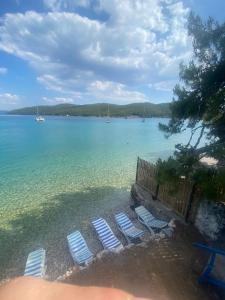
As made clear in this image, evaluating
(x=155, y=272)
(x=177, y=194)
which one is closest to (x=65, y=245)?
(x=155, y=272)

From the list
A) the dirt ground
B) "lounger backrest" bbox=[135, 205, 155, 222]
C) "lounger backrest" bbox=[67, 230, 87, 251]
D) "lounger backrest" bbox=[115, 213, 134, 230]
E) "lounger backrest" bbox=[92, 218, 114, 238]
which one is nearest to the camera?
the dirt ground

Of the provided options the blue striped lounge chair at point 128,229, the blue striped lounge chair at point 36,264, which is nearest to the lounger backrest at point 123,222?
the blue striped lounge chair at point 128,229

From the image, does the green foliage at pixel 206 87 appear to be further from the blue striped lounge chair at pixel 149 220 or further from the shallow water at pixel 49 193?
the shallow water at pixel 49 193

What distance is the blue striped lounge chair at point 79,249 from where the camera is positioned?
8.22 m

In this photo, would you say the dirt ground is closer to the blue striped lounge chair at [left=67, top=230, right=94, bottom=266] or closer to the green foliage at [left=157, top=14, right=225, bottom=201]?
the blue striped lounge chair at [left=67, top=230, right=94, bottom=266]

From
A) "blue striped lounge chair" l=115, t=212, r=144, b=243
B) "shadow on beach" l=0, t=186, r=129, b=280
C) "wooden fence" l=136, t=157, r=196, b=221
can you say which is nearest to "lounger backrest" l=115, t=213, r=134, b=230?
"blue striped lounge chair" l=115, t=212, r=144, b=243

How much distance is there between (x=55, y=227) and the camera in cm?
1126

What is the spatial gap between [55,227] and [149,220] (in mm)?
4600

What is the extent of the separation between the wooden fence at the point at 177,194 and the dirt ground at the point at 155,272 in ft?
4.82

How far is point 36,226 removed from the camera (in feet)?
37.0

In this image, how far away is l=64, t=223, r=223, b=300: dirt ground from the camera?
6.27 meters

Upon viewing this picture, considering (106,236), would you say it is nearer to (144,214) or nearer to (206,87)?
(144,214)

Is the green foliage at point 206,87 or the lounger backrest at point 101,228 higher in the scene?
the green foliage at point 206,87

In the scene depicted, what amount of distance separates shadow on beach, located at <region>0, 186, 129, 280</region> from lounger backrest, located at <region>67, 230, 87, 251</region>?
38cm
